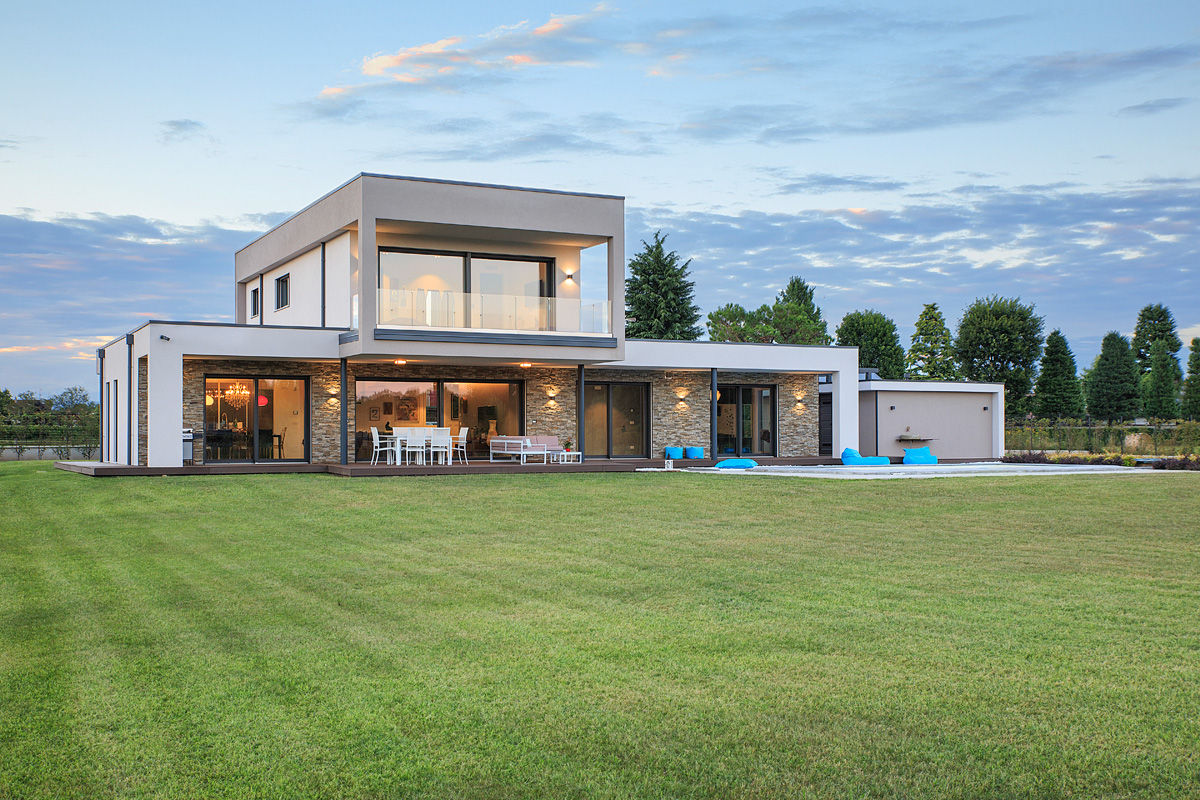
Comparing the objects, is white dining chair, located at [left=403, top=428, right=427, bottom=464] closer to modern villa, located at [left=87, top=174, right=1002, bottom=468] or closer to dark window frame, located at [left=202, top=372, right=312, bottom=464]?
modern villa, located at [left=87, top=174, right=1002, bottom=468]

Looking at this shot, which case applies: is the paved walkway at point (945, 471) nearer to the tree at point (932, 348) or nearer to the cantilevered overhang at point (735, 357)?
the cantilevered overhang at point (735, 357)

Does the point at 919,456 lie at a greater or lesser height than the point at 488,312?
lesser

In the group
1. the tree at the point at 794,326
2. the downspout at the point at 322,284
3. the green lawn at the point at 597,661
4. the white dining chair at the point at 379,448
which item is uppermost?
the tree at the point at 794,326

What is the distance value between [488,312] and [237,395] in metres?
6.01

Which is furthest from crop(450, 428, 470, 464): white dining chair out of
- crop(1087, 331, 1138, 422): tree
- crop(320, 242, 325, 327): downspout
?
crop(1087, 331, 1138, 422): tree

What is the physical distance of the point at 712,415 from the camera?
2556 cm

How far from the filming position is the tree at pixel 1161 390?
196 feet

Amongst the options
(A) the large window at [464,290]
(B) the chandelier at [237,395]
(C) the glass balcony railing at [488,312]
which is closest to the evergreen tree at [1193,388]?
(C) the glass balcony railing at [488,312]

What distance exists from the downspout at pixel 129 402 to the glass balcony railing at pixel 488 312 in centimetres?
593

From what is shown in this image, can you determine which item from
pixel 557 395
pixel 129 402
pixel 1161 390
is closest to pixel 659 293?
pixel 557 395

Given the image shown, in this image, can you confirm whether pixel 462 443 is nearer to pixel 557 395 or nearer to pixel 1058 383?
pixel 557 395

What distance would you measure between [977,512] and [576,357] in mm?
11030

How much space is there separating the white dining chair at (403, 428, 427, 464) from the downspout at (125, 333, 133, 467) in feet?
19.8

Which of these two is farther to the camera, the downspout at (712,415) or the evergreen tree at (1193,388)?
the evergreen tree at (1193,388)
